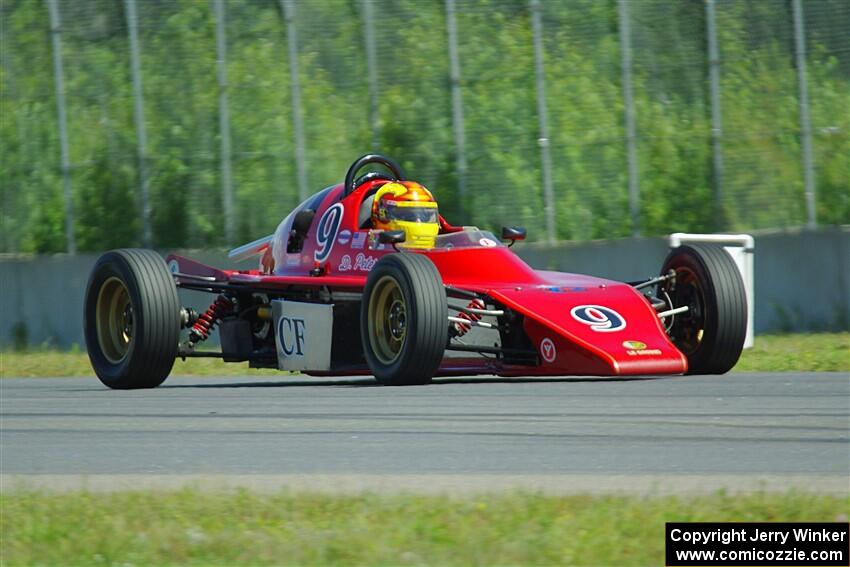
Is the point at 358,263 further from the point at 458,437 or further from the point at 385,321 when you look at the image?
the point at 458,437

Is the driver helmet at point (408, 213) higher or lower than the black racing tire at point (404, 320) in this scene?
higher

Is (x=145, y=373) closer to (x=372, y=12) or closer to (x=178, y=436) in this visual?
(x=178, y=436)

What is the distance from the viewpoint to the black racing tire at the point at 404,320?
1041cm

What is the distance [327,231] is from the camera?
504 inches

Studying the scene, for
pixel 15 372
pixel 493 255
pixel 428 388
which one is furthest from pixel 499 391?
pixel 15 372

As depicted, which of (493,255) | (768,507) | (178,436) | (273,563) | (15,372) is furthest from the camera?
(15,372)

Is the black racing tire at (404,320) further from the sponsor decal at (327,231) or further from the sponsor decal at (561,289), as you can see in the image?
the sponsor decal at (327,231)

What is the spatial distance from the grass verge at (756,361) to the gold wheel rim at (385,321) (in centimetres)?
325

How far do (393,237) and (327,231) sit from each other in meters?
1.18

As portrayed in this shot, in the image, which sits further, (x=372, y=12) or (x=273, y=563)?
(x=372, y=12)

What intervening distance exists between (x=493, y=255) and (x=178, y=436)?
12.6 feet

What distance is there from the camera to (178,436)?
8.48 metres

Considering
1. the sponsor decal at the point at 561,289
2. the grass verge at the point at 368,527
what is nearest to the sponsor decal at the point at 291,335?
the sponsor decal at the point at 561,289

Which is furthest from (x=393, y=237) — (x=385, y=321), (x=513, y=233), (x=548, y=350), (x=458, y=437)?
(x=458, y=437)
